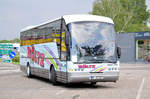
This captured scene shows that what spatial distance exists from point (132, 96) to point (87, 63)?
3.53 metres

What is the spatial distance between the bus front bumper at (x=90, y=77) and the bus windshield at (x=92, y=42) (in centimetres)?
56

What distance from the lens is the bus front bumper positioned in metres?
15.0

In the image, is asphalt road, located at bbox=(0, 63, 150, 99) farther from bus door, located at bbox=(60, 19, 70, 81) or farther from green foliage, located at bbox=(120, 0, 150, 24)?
green foliage, located at bbox=(120, 0, 150, 24)

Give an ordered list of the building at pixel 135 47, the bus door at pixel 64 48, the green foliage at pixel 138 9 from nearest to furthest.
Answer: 1. the bus door at pixel 64 48
2. the building at pixel 135 47
3. the green foliage at pixel 138 9

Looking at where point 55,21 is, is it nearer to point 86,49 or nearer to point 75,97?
point 86,49

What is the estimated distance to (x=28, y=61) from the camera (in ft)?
76.0

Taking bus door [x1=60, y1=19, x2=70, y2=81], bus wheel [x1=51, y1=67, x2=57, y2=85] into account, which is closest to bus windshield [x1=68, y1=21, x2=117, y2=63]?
bus door [x1=60, y1=19, x2=70, y2=81]

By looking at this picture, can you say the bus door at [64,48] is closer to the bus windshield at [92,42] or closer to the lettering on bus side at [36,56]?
the bus windshield at [92,42]

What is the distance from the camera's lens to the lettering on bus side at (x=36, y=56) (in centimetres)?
1967

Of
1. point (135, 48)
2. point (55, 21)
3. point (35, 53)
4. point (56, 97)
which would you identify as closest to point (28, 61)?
point (35, 53)

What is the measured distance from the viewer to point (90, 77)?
15.3m

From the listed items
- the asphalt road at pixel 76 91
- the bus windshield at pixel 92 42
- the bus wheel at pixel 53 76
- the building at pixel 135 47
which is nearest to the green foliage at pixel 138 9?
the building at pixel 135 47

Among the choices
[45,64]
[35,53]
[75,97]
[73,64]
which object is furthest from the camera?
[35,53]

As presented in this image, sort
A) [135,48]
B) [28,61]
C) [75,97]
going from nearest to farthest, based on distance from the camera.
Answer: [75,97] < [28,61] < [135,48]
